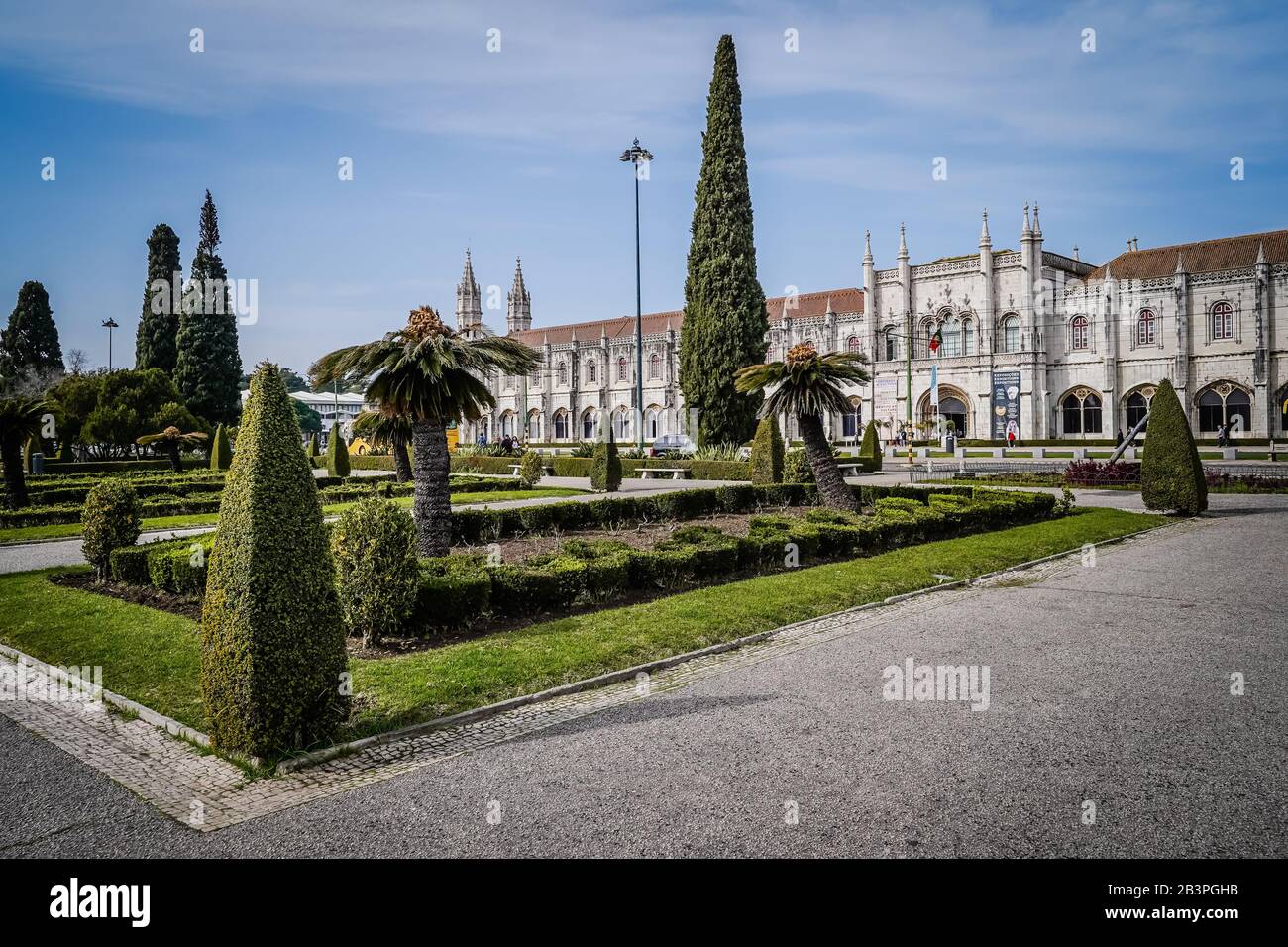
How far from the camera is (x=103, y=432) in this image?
38562 mm

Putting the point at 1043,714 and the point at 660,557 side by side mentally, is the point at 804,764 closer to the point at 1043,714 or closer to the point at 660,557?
the point at 1043,714

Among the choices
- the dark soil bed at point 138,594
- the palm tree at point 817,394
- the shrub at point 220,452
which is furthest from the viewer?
the shrub at point 220,452

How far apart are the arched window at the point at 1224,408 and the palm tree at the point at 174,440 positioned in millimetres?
49913

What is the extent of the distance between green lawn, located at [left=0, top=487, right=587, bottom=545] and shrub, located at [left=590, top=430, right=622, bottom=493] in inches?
34.2

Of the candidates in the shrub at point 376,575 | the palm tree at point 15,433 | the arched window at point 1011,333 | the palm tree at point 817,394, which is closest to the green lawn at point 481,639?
the shrub at point 376,575

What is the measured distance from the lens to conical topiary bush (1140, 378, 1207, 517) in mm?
17719

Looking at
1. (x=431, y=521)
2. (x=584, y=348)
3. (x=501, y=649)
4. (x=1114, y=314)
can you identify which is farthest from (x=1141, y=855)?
(x=584, y=348)

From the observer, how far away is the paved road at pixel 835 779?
13.8 ft

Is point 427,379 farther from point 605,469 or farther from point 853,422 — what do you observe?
point 853,422

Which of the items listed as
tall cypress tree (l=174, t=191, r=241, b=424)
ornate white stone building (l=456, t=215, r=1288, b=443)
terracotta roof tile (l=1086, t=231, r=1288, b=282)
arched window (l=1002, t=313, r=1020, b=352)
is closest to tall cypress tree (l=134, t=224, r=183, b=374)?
tall cypress tree (l=174, t=191, r=241, b=424)

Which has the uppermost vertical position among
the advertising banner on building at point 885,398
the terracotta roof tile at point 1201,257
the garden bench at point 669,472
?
the terracotta roof tile at point 1201,257

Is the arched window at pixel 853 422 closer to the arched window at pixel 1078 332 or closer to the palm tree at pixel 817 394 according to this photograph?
the arched window at pixel 1078 332

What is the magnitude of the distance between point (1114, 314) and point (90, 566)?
166 feet

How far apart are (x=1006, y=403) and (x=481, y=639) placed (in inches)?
1912
